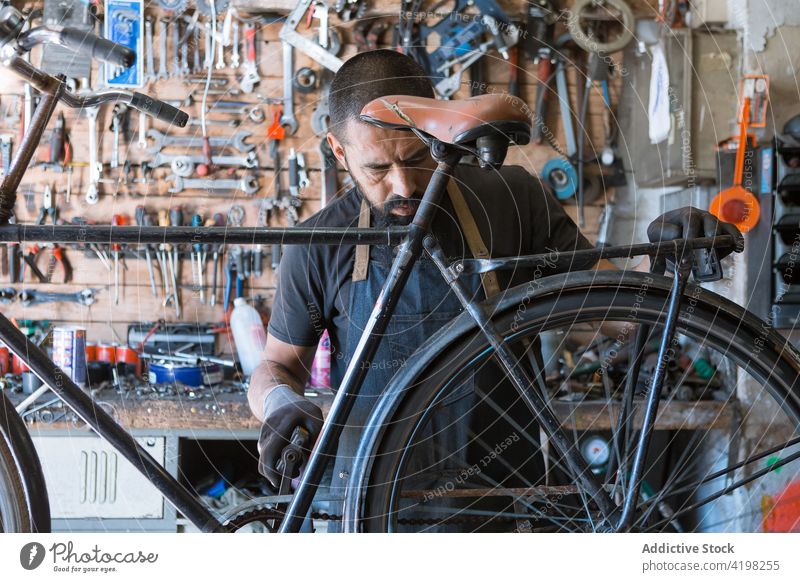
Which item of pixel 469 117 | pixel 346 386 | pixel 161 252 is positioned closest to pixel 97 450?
pixel 161 252

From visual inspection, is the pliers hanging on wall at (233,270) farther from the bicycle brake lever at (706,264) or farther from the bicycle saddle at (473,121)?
the bicycle brake lever at (706,264)

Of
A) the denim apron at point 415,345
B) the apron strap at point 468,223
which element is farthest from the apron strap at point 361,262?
the apron strap at point 468,223

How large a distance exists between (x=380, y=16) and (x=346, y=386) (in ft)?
4.57

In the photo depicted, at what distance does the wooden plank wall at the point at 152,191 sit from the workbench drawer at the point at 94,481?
0.42m

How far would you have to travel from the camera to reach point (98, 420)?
0.82 metres

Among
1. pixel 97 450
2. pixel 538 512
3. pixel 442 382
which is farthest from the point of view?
pixel 97 450

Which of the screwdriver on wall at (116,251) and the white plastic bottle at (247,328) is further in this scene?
the white plastic bottle at (247,328)

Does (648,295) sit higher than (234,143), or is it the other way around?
(234,143)

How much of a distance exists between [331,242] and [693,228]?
0.41 metres

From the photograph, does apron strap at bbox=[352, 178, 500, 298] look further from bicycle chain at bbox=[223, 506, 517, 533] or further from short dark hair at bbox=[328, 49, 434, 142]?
bicycle chain at bbox=[223, 506, 517, 533]

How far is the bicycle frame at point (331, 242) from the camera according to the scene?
0.75 m

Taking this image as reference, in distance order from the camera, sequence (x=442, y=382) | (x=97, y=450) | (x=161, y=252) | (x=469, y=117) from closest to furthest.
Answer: (x=469, y=117), (x=442, y=382), (x=97, y=450), (x=161, y=252)
